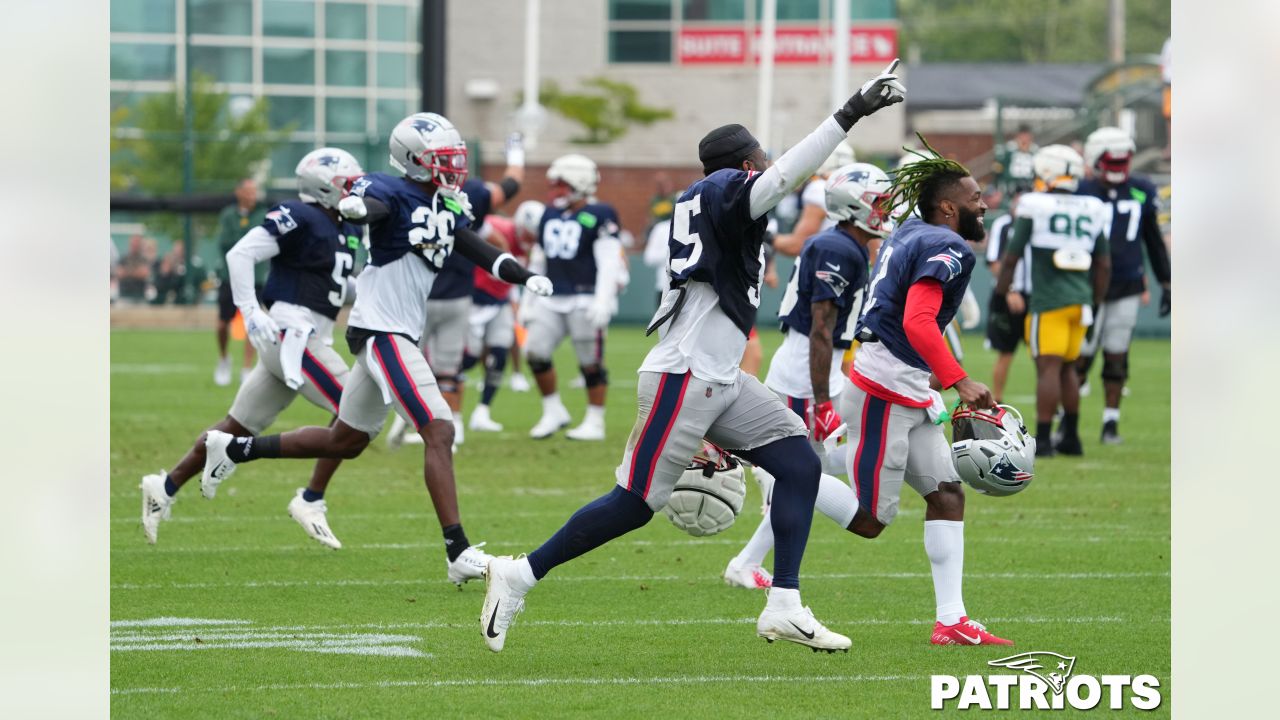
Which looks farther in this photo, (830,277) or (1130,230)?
(1130,230)

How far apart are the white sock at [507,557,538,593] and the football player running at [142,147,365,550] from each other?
265 cm

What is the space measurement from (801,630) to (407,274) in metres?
2.86

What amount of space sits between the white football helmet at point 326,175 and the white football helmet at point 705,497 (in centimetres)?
310

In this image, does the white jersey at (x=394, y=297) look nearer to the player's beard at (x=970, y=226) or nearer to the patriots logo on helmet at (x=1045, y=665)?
the player's beard at (x=970, y=226)

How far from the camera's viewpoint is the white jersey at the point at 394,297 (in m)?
7.66

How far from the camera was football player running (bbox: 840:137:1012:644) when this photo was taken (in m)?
6.25

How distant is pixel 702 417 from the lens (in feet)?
19.3

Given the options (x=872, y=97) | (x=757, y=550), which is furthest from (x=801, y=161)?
(x=757, y=550)

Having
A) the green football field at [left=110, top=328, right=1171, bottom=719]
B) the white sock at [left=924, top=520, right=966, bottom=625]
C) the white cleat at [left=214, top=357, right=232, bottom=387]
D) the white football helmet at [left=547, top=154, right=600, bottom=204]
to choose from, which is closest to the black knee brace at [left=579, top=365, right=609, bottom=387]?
the white football helmet at [left=547, top=154, right=600, bottom=204]

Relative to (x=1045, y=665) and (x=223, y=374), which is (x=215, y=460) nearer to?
(x=1045, y=665)

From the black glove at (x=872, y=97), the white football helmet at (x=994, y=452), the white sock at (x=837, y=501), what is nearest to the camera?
the black glove at (x=872, y=97)

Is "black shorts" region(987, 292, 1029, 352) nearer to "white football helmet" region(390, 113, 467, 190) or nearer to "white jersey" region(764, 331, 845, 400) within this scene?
"white jersey" region(764, 331, 845, 400)

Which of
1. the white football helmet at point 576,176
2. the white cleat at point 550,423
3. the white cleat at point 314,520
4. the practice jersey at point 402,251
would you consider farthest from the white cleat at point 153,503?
the white football helmet at point 576,176

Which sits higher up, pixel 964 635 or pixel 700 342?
pixel 700 342
